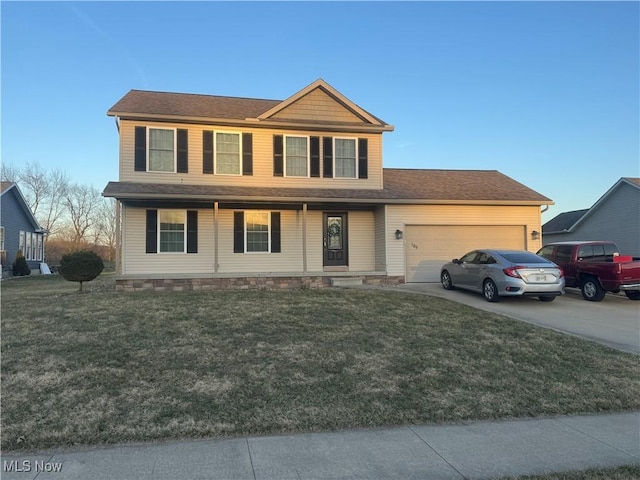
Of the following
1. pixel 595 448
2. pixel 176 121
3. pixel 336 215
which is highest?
pixel 176 121

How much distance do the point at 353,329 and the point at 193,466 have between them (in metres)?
4.64

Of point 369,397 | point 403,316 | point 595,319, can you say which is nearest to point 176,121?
point 403,316

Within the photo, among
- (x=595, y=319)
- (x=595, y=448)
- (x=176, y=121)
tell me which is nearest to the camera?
(x=595, y=448)

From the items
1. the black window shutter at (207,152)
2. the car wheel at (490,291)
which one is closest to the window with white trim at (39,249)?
the black window shutter at (207,152)

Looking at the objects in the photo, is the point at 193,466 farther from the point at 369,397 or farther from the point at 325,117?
the point at 325,117

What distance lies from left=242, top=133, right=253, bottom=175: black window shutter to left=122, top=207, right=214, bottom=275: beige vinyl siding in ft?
6.49

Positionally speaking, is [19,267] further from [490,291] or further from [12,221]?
[490,291]

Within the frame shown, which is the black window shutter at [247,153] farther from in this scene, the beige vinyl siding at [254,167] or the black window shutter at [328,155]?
the black window shutter at [328,155]

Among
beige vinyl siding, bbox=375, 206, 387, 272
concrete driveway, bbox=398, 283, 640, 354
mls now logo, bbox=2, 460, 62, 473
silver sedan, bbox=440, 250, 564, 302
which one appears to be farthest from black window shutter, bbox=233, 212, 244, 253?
mls now logo, bbox=2, 460, 62, 473

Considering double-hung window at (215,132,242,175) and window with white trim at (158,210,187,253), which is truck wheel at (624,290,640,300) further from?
window with white trim at (158,210,187,253)

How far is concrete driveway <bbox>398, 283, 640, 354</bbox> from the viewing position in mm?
8398

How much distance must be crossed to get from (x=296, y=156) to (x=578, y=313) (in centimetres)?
1008

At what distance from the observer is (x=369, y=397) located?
16.8 feet

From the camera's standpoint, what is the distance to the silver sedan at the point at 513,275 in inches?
429
